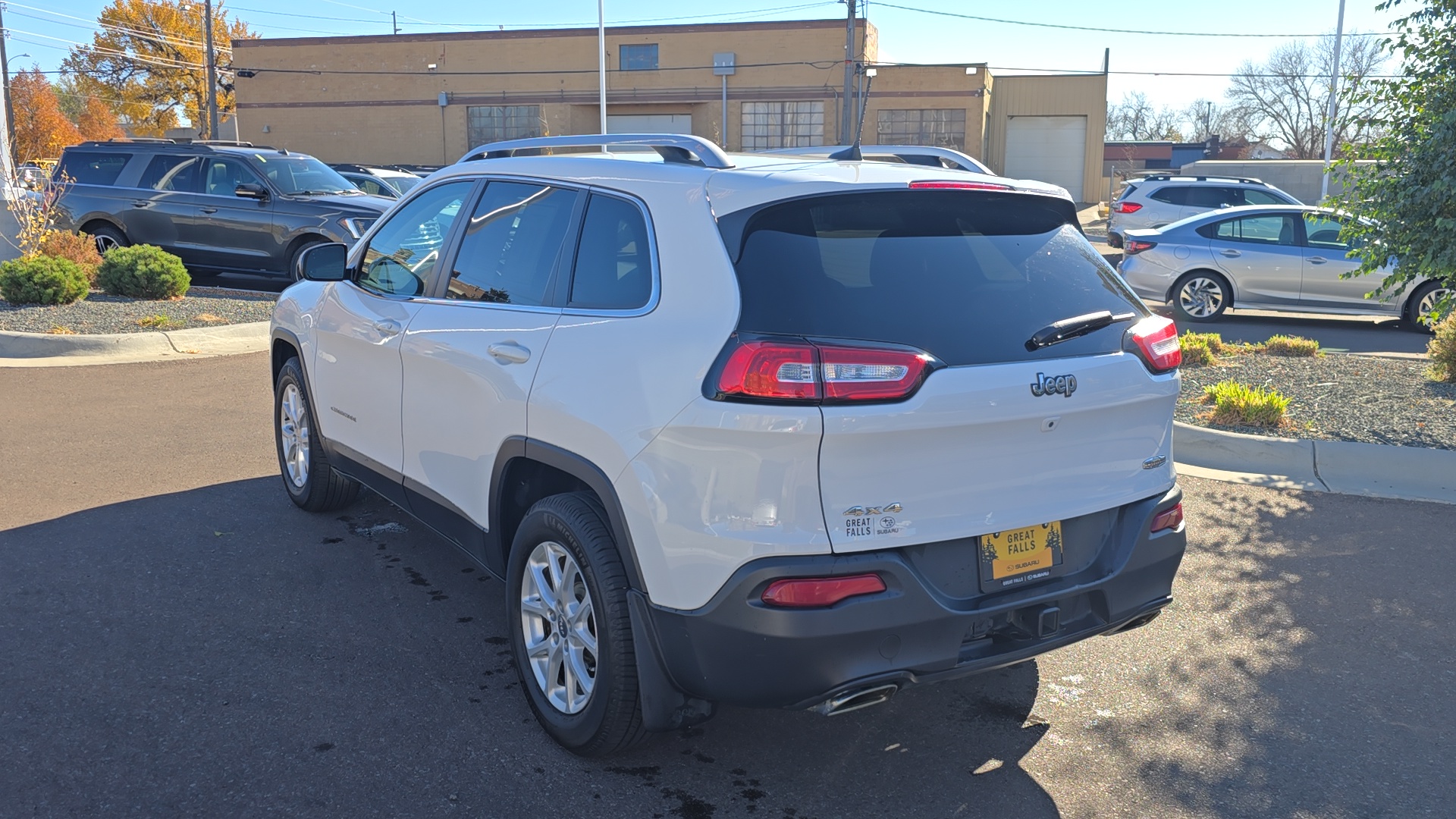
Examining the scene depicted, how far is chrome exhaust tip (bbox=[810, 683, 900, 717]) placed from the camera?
317 centimetres

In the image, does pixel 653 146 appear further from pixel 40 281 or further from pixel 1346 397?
pixel 40 281

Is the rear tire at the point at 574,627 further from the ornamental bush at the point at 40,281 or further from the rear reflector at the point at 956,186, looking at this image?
the ornamental bush at the point at 40,281

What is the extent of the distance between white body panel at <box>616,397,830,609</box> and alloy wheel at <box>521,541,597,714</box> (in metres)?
0.47

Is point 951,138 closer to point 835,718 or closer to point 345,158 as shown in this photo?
point 345,158

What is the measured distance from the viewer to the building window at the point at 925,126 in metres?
49.4

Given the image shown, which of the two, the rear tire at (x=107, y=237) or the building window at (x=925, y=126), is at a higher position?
the building window at (x=925, y=126)

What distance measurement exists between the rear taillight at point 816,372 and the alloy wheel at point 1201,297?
43.8 ft

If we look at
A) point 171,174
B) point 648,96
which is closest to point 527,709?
point 171,174

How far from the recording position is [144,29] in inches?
2418

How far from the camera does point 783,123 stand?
50.6 m

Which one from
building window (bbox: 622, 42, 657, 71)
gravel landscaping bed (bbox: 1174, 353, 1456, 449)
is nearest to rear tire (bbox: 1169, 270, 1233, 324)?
gravel landscaping bed (bbox: 1174, 353, 1456, 449)

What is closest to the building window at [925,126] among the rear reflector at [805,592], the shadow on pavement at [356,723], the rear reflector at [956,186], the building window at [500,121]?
the building window at [500,121]

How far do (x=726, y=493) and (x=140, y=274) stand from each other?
11571 mm

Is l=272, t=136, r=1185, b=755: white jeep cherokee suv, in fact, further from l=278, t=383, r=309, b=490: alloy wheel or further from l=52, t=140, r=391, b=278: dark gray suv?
l=52, t=140, r=391, b=278: dark gray suv
